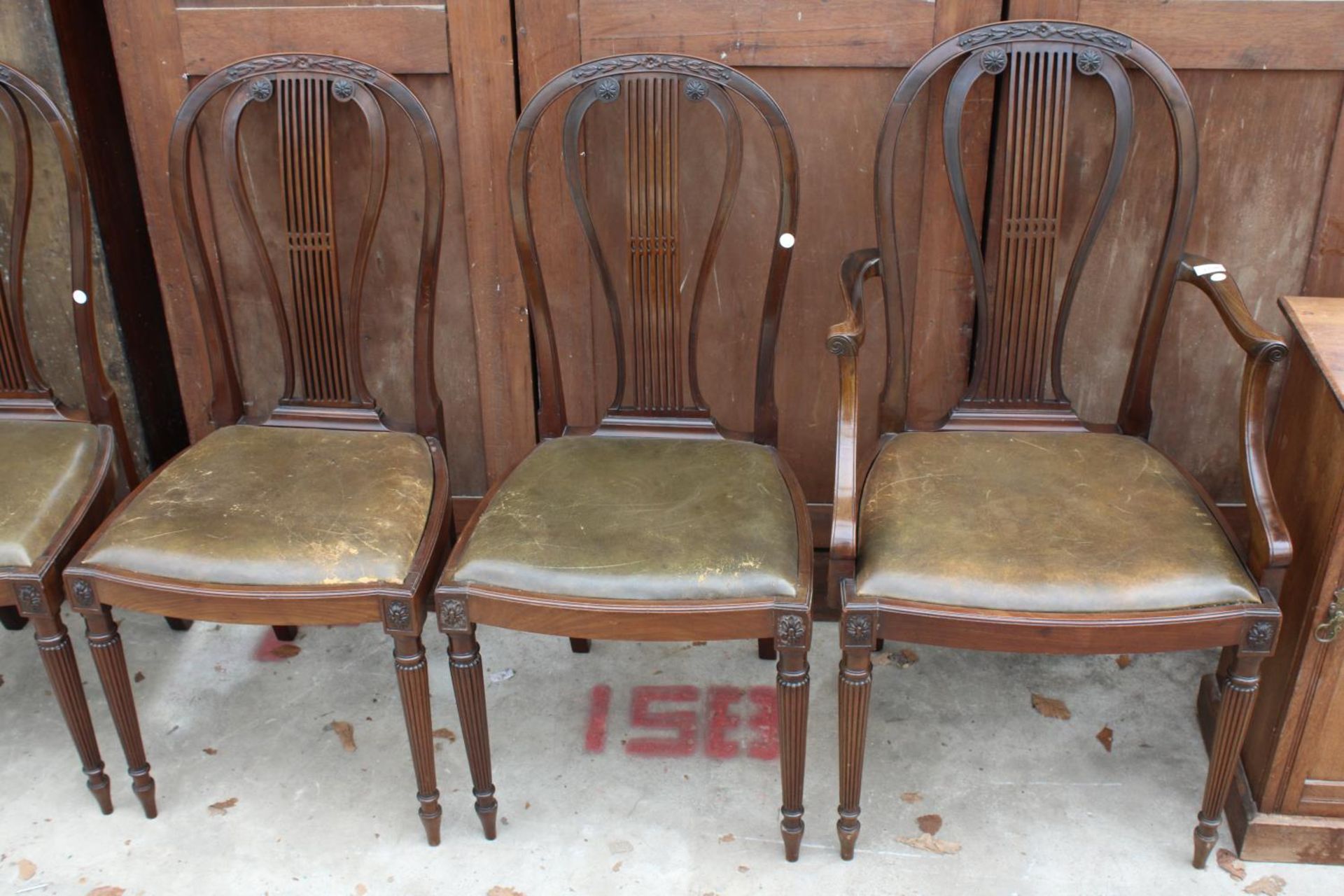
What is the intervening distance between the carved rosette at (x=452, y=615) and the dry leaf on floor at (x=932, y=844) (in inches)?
33.1

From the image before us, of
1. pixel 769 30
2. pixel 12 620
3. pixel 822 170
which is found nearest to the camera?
pixel 769 30

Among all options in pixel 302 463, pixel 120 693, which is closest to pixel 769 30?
pixel 302 463

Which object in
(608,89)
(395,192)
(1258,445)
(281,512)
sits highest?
(608,89)

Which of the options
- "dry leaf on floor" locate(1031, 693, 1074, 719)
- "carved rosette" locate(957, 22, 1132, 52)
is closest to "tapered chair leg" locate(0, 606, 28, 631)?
"dry leaf on floor" locate(1031, 693, 1074, 719)

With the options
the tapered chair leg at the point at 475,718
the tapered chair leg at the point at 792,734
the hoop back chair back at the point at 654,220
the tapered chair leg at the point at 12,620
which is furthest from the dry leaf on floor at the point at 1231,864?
the tapered chair leg at the point at 12,620

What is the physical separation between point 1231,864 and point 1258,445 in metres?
0.71

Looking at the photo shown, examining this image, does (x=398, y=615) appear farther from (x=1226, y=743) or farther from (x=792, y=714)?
(x=1226, y=743)

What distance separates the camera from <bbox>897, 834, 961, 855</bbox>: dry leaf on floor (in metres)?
1.89

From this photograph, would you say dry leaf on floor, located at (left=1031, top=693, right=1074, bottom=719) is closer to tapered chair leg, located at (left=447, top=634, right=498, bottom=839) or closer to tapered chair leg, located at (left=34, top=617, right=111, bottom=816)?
tapered chair leg, located at (left=447, top=634, right=498, bottom=839)

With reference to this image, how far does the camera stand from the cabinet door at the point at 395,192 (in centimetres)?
209

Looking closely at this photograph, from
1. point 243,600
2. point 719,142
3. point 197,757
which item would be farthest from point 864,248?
point 197,757

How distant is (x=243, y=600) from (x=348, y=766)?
52 centimetres

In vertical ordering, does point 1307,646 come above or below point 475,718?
above

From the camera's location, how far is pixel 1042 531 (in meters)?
1.71
